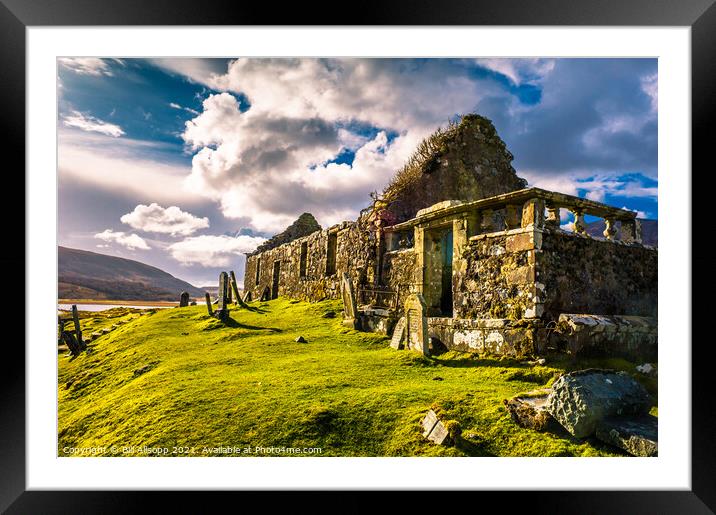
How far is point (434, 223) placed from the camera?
8.57m

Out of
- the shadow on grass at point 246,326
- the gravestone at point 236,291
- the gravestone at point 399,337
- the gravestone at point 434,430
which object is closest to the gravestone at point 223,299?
the shadow on grass at point 246,326

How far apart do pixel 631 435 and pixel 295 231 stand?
1966 cm

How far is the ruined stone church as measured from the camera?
555 centimetres

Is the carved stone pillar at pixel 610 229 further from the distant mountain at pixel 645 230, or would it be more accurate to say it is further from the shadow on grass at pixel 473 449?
the shadow on grass at pixel 473 449

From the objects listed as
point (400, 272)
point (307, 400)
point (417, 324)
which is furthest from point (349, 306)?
point (307, 400)

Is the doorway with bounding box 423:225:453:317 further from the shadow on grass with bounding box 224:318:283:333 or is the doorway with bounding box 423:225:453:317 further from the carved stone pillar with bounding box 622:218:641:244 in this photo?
the shadow on grass with bounding box 224:318:283:333

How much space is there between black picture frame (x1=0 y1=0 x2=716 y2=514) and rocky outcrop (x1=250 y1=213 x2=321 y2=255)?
17.8 m

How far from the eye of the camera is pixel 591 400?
3.54 meters

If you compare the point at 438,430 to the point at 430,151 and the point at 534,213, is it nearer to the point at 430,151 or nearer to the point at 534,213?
the point at 534,213
